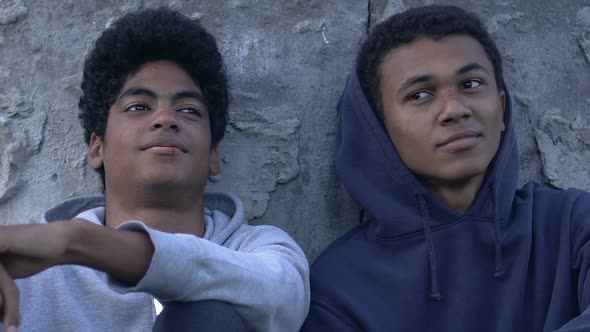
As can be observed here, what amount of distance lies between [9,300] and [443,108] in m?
1.33

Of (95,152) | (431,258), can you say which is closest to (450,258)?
(431,258)

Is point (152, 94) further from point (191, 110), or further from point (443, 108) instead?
point (443, 108)

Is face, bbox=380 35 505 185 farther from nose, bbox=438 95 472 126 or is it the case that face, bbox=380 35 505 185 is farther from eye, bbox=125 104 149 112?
eye, bbox=125 104 149 112

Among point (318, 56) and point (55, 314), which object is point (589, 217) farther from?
point (55, 314)

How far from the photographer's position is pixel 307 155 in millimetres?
3004

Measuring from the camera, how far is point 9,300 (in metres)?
1.85

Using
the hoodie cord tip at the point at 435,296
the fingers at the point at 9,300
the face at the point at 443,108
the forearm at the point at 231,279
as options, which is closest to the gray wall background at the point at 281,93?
the face at the point at 443,108

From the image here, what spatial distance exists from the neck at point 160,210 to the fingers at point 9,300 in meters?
0.73

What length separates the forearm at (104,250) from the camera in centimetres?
198

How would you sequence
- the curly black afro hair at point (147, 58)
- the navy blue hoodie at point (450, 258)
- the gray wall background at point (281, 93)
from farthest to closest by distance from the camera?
the gray wall background at point (281, 93) < the curly black afro hair at point (147, 58) < the navy blue hoodie at point (450, 258)

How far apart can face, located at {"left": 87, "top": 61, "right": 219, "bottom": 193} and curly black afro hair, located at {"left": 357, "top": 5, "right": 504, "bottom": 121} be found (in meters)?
0.53

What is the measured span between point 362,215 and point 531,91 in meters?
0.72

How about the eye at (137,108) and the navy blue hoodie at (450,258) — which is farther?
the eye at (137,108)

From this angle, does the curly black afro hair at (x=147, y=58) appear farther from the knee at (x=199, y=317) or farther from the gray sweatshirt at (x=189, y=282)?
the knee at (x=199, y=317)
